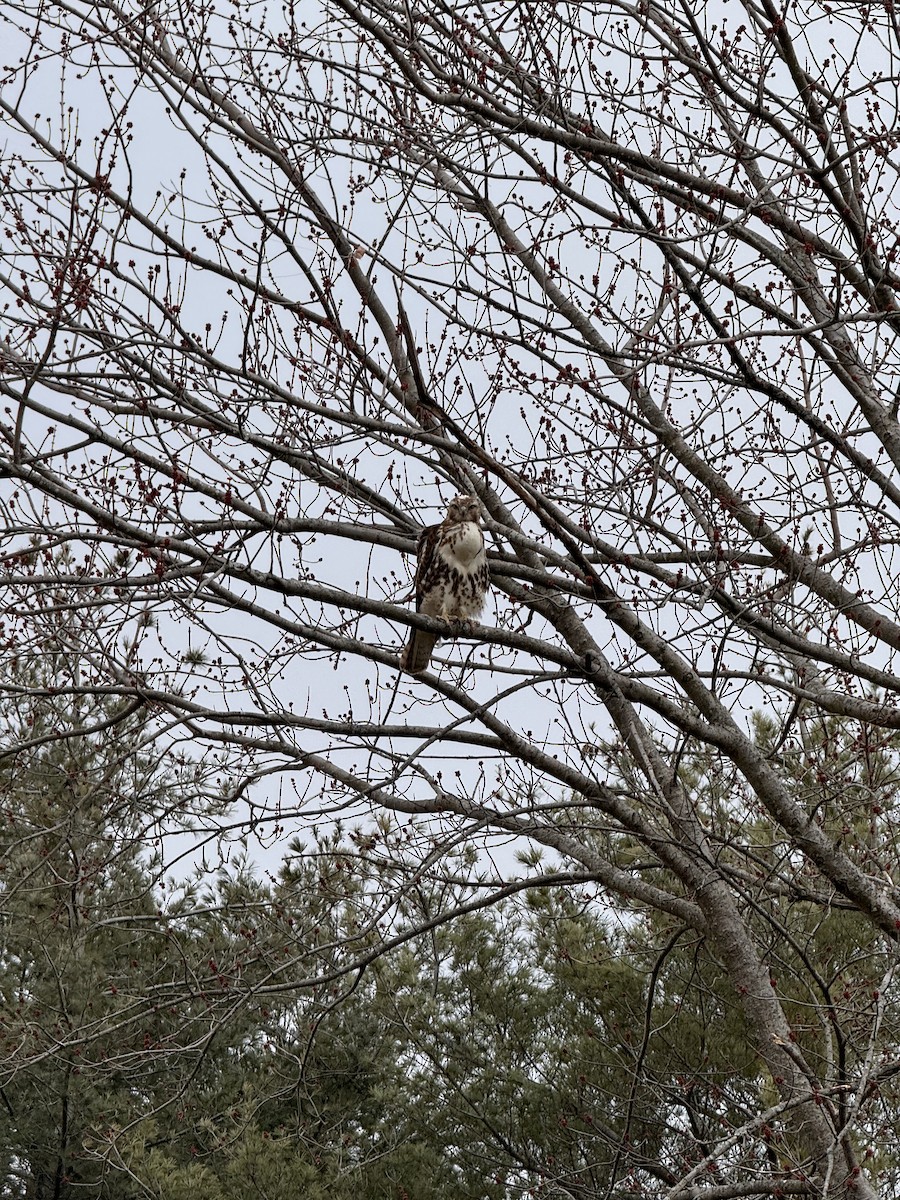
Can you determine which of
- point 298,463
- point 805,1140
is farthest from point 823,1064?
point 298,463

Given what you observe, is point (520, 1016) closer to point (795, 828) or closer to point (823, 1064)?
point (823, 1064)

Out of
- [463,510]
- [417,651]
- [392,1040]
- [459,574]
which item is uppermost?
[463,510]

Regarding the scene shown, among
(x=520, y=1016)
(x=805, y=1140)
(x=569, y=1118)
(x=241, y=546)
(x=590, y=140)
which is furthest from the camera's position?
(x=520, y=1016)

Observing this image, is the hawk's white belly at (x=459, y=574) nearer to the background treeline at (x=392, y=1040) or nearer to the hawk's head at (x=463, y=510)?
the hawk's head at (x=463, y=510)

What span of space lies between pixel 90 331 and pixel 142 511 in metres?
0.64

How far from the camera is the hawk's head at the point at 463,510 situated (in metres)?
5.64

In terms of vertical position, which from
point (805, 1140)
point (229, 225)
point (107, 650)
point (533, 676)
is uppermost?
point (229, 225)

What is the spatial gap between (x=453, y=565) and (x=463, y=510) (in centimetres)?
24

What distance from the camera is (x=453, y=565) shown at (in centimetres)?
562

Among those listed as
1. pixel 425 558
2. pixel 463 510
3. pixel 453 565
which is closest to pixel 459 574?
pixel 453 565

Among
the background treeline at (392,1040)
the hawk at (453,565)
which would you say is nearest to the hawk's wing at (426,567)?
the hawk at (453,565)

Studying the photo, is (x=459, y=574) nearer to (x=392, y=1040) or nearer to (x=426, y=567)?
(x=426, y=567)

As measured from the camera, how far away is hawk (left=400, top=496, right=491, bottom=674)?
5590 mm

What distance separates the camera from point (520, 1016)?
10281 mm
